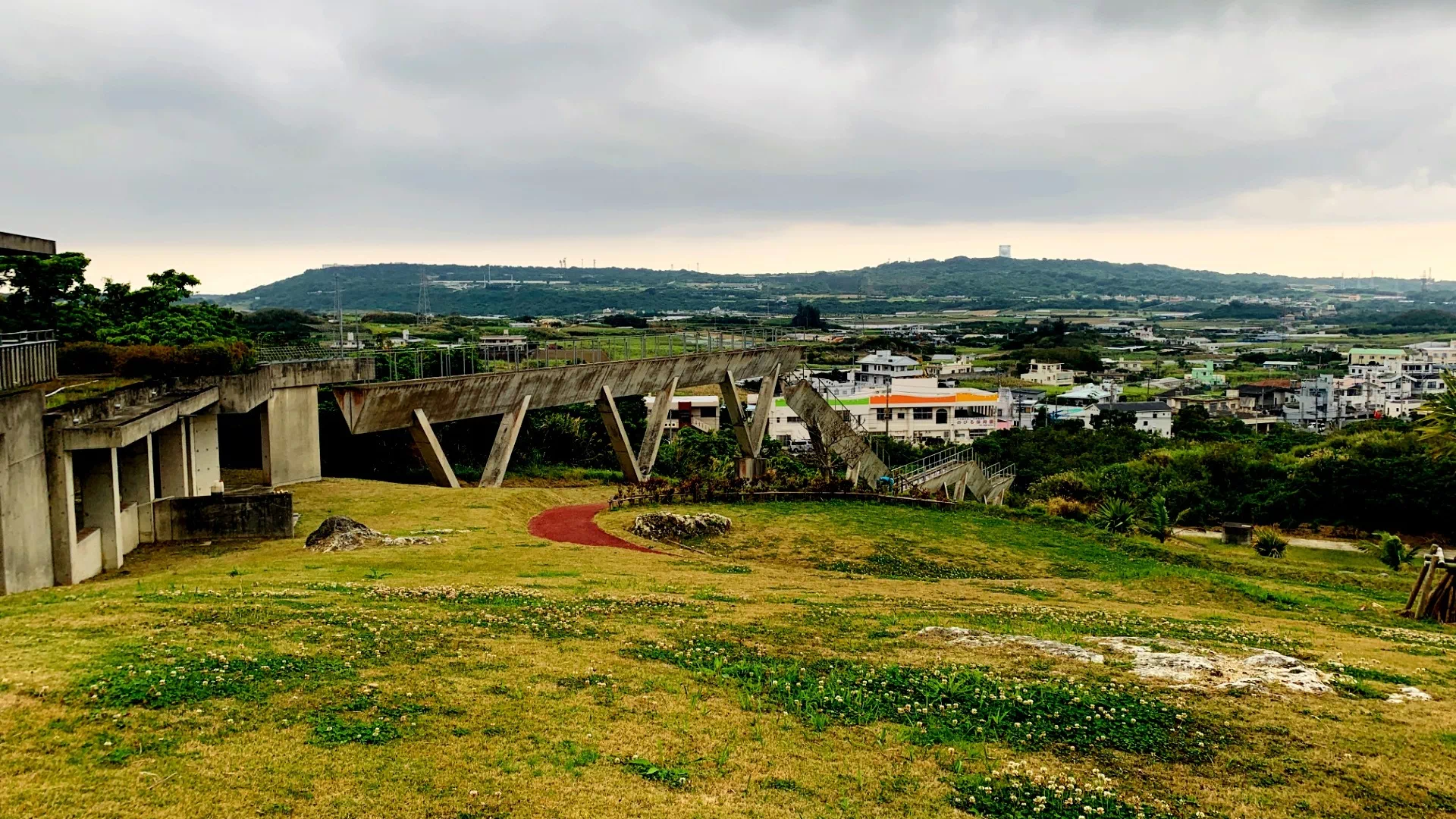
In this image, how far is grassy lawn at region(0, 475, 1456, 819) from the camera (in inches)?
373

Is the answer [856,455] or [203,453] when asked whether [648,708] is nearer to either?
[203,453]

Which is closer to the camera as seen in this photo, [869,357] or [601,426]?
[601,426]

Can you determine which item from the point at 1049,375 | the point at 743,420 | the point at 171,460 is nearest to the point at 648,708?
the point at 171,460

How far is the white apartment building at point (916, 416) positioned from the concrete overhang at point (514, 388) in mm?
49465

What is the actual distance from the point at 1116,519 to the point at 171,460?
31280 mm

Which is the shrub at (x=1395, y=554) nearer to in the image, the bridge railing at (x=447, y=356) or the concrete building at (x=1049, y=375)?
the bridge railing at (x=447, y=356)

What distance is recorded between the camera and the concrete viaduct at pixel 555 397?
122 ft

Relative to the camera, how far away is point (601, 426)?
6338 cm

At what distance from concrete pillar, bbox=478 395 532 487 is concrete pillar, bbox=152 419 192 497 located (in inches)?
464

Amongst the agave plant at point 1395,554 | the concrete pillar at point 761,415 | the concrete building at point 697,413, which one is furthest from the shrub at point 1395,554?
the concrete building at point 697,413

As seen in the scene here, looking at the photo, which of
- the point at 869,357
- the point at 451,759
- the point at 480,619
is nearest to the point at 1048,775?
the point at 451,759

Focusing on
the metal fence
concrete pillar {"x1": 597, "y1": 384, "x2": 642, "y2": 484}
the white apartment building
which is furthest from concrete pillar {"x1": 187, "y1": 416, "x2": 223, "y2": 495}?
the white apartment building

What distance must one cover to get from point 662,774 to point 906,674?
471 centimetres

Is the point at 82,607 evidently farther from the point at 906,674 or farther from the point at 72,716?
the point at 906,674
